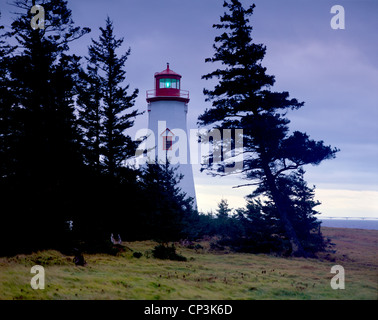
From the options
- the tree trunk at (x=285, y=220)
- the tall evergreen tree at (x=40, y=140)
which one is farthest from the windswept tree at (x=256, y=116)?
the tall evergreen tree at (x=40, y=140)

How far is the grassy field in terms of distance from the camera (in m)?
8.55

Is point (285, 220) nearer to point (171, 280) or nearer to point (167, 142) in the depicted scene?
point (171, 280)

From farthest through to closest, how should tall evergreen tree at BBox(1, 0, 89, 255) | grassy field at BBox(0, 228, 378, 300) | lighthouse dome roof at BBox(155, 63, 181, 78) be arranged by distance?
1. lighthouse dome roof at BBox(155, 63, 181, 78)
2. tall evergreen tree at BBox(1, 0, 89, 255)
3. grassy field at BBox(0, 228, 378, 300)

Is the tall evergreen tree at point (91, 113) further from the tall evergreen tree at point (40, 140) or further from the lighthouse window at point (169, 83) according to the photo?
the lighthouse window at point (169, 83)

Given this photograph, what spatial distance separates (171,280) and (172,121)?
71.8 feet

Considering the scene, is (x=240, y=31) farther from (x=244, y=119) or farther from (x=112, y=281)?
(x=112, y=281)

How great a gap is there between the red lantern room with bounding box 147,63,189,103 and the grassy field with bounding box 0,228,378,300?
62.9 ft

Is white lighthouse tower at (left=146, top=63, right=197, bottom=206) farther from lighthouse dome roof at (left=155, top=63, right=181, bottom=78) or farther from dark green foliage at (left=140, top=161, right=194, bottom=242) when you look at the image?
dark green foliage at (left=140, top=161, right=194, bottom=242)

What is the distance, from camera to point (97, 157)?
21.2 meters

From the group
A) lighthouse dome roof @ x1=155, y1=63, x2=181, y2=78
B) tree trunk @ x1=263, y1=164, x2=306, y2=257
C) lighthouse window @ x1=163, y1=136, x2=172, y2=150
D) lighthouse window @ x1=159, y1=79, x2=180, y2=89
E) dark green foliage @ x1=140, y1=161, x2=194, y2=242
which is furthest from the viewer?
lighthouse window @ x1=159, y1=79, x2=180, y2=89

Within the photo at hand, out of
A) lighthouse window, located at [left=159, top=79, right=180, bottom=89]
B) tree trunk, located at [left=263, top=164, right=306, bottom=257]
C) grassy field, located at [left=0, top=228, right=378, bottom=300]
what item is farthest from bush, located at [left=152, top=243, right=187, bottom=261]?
lighthouse window, located at [left=159, top=79, right=180, bottom=89]

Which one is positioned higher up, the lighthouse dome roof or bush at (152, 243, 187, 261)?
the lighthouse dome roof

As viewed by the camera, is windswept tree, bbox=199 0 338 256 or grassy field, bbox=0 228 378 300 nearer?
grassy field, bbox=0 228 378 300
